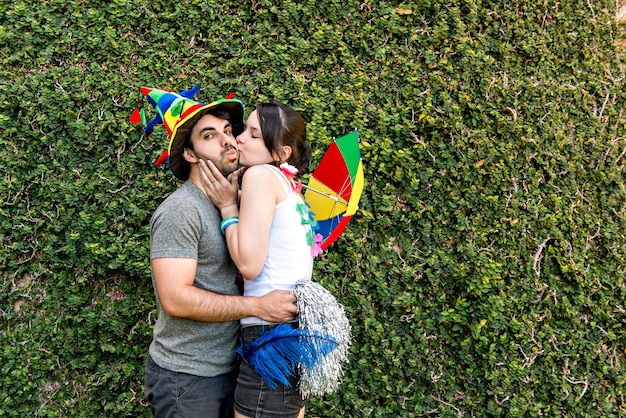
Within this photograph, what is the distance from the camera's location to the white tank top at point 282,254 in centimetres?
218

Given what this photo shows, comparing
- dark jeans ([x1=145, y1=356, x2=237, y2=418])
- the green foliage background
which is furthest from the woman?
the green foliage background

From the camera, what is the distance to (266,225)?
2066 mm

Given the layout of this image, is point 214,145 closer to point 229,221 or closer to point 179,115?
point 179,115

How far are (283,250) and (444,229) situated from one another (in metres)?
1.83

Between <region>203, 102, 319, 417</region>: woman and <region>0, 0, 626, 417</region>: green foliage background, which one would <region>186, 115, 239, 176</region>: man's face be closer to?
<region>203, 102, 319, 417</region>: woman

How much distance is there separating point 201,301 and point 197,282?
Answer: 5.4 inches

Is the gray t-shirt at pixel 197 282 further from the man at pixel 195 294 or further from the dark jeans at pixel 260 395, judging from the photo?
the dark jeans at pixel 260 395

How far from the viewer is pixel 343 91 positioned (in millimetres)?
3664

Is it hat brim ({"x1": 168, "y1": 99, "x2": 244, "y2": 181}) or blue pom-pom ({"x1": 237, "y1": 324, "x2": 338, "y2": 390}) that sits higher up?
hat brim ({"x1": 168, "y1": 99, "x2": 244, "y2": 181})

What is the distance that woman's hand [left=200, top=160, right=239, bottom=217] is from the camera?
218 centimetres

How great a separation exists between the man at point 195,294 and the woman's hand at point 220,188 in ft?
0.21

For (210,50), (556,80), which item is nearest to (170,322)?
(210,50)

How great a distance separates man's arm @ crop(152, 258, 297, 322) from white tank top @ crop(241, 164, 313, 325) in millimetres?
58

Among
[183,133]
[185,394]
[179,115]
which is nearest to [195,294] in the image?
[185,394]
